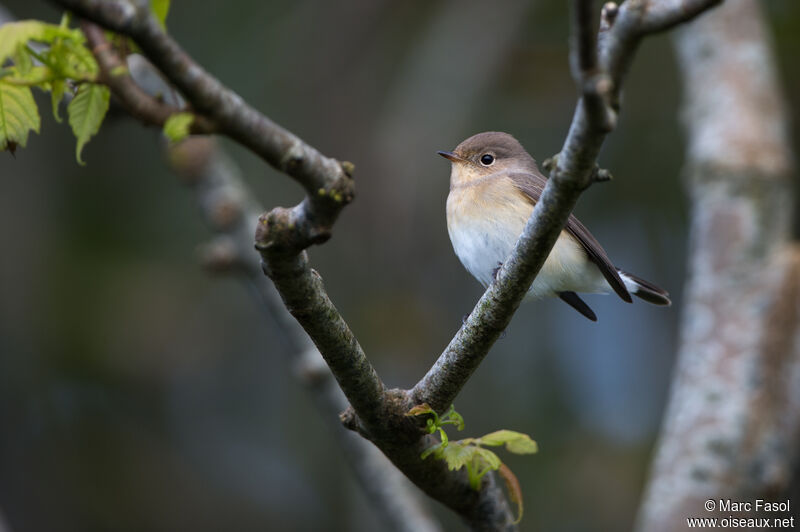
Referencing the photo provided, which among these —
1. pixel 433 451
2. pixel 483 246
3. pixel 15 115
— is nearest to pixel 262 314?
pixel 483 246

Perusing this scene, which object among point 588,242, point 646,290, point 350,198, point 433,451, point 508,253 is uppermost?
point 350,198

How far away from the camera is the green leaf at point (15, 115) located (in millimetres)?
1858

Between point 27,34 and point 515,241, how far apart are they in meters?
2.67

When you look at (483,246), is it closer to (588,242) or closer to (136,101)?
(588,242)

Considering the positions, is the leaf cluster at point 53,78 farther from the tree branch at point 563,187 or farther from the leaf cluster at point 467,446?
the leaf cluster at point 467,446

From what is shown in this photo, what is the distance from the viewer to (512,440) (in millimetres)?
2385

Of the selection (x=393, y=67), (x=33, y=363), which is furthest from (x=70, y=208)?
(x=393, y=67)

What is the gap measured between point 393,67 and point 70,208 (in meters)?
3.64

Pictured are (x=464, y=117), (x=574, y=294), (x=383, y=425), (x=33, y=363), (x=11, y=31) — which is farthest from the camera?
(x=33, y=363)

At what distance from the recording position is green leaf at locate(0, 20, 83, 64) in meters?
1.62

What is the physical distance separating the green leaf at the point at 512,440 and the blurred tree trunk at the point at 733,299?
224 centimetres

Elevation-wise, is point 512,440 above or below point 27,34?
below

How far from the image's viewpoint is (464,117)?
6090 millimetres

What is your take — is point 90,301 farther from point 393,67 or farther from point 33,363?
point 393,67
